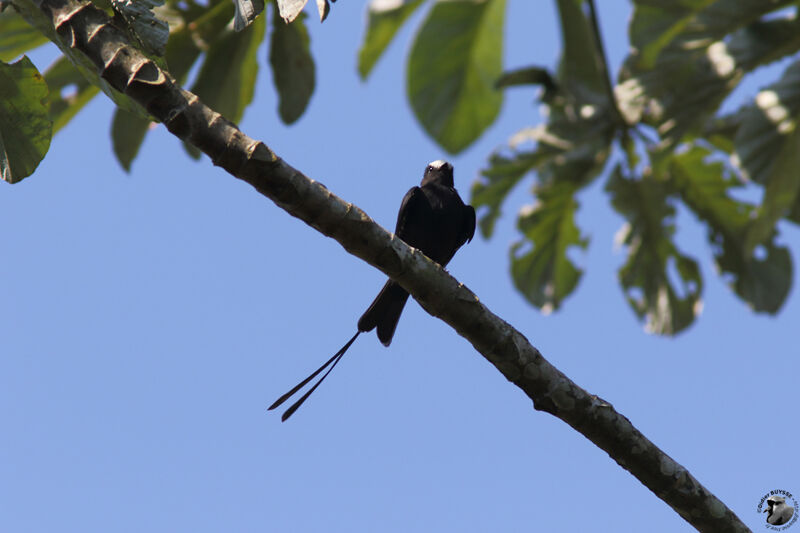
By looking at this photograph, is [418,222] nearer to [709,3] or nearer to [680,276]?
[709,3]

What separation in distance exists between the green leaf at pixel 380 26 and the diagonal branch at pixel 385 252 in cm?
268

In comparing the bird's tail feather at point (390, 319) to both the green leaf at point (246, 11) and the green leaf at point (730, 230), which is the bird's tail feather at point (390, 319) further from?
the green leaf at point (730, 230)

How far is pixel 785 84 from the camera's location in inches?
170

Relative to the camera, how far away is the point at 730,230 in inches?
227

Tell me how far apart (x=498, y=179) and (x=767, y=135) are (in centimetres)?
193

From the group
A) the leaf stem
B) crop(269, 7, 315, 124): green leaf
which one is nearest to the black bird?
crop(269, 7, 315, 124): green leaf

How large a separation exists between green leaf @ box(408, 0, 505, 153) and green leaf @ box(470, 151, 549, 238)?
0.40 m

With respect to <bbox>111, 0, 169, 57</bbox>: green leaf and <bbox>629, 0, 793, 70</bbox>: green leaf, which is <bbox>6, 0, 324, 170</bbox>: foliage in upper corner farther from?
<bbox>629, 0, 793, 70</bbox>: green leaf

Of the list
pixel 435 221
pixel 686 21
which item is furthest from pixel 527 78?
pixel 435 221

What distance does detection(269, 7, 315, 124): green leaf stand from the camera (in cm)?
407

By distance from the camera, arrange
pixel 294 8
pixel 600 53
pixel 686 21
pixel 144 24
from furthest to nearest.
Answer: pixel 600 53, pixel 686 21, pixel 144 24, pixel 294 8

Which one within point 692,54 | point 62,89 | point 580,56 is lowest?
point 62,89

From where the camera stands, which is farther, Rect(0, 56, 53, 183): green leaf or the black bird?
the black bird

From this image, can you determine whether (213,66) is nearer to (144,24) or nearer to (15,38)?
(15,38)
